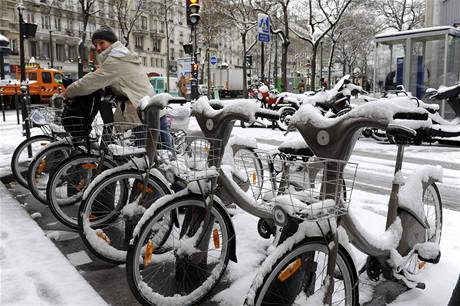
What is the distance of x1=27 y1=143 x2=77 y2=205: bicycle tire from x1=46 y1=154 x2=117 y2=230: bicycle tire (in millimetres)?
325

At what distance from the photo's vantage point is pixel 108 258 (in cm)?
342

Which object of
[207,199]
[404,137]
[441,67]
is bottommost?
[207,199]

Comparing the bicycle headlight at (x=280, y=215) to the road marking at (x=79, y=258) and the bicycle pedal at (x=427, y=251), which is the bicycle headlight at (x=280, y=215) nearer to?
the bicycle pedal at (x=427, y=251)

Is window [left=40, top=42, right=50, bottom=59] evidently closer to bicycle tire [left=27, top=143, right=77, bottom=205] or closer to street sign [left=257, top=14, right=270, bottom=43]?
street sign [left=257, top=14, right=270, bottom=43]

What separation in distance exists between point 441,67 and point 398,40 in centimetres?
162

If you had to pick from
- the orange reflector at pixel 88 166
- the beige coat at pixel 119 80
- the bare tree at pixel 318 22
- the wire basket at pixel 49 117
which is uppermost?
the bare tree at pixel 318 22

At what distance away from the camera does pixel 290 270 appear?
83.0 inches

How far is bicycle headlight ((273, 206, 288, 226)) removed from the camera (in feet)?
6.94

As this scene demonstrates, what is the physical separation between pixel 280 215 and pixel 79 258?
7.49 feet

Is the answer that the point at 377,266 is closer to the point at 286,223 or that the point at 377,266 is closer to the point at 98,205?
the point at 286,223

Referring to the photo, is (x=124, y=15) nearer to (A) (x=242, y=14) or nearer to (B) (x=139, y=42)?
(A) (x=242, y=14)

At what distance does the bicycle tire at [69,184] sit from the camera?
13.9 ft

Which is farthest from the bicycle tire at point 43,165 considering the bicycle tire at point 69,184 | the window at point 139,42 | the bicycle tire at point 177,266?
the window at point 139,42

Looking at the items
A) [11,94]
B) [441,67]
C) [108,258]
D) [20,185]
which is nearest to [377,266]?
[108,258]
